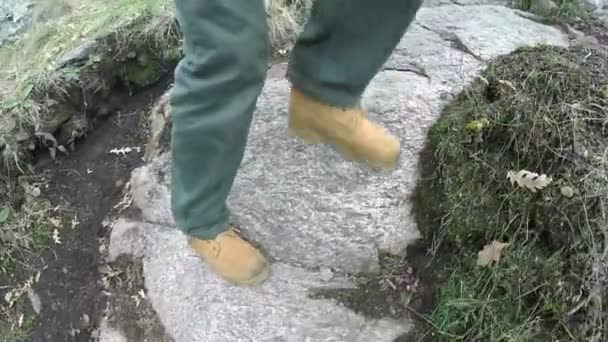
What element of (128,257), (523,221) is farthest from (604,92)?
(128,257)

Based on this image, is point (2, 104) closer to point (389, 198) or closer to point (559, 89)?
point (389, 198)

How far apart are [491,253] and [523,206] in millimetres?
134

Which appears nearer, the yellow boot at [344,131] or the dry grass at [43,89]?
the yellow boot at [344,131]

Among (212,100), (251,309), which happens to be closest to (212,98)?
(212,100)

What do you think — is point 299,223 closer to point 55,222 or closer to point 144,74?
point 55,222

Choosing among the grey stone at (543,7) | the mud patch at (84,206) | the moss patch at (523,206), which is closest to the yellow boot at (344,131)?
the moss patch at (523,206)

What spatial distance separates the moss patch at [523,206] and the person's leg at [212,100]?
23.0 inches

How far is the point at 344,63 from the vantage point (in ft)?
6.14

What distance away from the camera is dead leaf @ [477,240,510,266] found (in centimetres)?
193

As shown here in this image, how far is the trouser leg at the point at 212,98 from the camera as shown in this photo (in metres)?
1.48

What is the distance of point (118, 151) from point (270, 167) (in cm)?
63

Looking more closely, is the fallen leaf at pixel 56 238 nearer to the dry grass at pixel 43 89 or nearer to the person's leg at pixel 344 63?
the dry grass at pixel 43 89

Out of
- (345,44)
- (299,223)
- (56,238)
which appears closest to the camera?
(345,44)

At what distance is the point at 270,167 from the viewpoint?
224 cm
